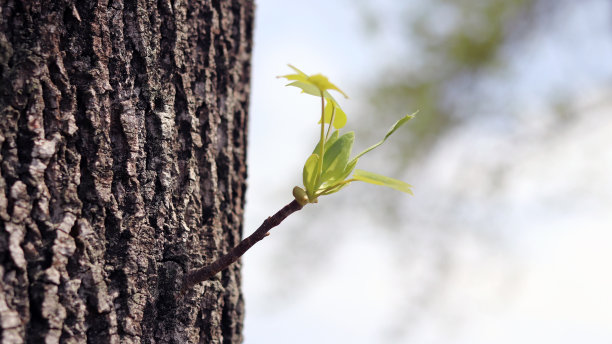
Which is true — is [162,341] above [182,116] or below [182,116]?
below

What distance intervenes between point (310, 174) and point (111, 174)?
0.78 feet

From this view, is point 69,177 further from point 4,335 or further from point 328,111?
point 328,111

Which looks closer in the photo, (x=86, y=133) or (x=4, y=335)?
(x=4, y=335)

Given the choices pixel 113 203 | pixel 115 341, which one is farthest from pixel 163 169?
pixel 115 341

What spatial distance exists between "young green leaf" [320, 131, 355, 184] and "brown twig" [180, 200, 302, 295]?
51 mm

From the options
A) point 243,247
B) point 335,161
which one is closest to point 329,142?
point 335,161

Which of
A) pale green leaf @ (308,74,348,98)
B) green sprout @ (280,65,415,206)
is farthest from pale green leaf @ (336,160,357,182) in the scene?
pale green leaf @ (308,74,348,98)

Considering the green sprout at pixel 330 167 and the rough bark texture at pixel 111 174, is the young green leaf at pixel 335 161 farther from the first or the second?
the rough bark texture at pixel 111 174

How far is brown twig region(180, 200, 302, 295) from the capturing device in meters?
0.61

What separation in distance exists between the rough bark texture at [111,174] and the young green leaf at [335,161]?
0.65ft

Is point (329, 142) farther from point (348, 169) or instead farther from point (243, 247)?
point (243, 247)

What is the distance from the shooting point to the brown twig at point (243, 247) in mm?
611

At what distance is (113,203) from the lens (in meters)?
0.62

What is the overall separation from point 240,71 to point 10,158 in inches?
16.7
